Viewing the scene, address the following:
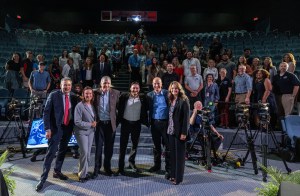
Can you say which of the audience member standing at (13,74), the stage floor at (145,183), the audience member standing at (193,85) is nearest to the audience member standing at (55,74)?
the audience member standing at (13,74)

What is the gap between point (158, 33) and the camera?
19922 millimetres

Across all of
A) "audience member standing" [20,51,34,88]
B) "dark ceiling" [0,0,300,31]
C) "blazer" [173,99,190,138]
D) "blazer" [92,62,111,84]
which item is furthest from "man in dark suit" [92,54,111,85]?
"dark ceiling" [0,0,300,31]

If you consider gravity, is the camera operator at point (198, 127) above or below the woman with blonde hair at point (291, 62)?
below

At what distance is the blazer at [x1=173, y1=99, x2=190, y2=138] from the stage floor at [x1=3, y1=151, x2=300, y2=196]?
79cm

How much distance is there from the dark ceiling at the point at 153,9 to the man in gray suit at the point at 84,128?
15.3 m

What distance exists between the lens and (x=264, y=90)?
23.1 feet

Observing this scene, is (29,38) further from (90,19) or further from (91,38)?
(90,19)

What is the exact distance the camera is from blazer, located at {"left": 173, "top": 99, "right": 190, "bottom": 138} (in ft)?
16.3

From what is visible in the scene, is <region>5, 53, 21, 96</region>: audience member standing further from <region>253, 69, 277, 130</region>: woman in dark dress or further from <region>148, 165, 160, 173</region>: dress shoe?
<region>253, 69, 277, 130</region>: woman in dark dress

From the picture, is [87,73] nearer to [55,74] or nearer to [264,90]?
[55,74]

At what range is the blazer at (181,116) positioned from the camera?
498 cm

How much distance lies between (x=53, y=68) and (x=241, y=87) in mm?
4896

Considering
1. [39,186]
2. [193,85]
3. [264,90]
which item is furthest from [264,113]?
[39,186]

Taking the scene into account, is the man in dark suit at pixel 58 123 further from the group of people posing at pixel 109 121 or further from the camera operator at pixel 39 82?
the camera operator at pixel 39 82
